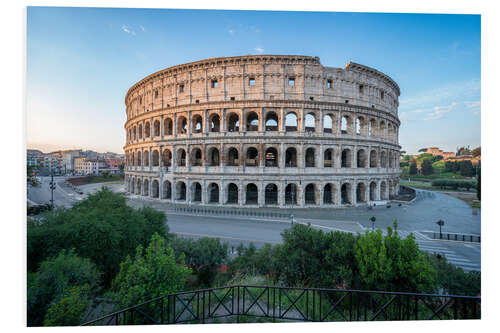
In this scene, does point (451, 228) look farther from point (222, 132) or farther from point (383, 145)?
point (222, 132)

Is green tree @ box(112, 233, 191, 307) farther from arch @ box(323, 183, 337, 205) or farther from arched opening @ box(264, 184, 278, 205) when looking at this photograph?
arch @ box(323, 183, 337, 205)

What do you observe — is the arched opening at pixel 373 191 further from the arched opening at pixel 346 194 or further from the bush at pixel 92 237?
the bush at pixel 92 237

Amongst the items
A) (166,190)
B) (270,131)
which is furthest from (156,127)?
(270,131)

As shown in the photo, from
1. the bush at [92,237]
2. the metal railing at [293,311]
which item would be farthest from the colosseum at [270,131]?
the metal railing at [293,311]

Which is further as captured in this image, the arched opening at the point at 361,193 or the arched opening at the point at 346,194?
the arched opening at the point at 361,193

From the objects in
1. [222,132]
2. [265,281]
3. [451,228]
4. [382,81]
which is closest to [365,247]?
[265,281]

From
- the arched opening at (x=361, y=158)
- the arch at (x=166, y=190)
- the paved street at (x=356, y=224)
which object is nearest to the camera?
the paved street at (x=356, y=224)
